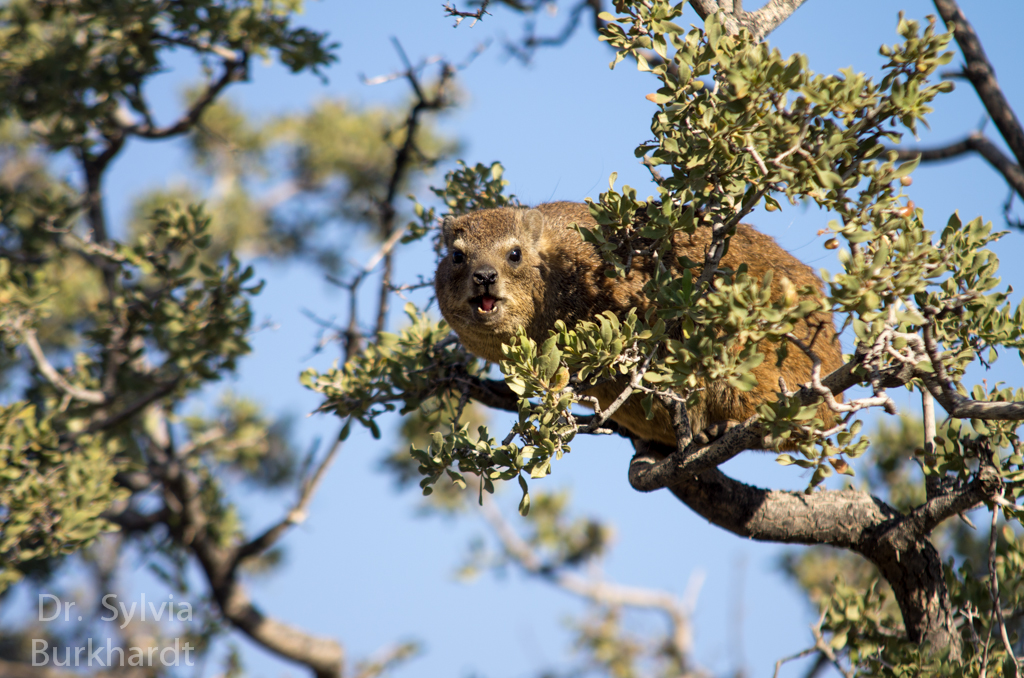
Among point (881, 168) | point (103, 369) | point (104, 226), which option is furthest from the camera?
point (104, 226)

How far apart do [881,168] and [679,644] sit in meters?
5.63

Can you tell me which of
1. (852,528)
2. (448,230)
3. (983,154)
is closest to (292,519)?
(448,230)

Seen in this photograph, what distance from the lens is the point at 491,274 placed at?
4203 millimetres

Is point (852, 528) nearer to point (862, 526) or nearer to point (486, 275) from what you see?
point (862, 526)

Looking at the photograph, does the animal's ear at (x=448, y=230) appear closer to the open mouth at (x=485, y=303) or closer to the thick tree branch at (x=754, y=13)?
the open mouth at (x=485, y=303)

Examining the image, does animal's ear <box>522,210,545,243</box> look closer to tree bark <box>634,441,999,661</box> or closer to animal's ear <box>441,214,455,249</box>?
animal's ear <box>441,214,455,249</box>

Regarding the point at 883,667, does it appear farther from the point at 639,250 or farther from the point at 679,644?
the point at 679,644

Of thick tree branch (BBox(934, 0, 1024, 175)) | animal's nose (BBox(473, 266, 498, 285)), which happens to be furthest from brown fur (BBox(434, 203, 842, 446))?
thick tree branch (BBox(934, 0, 1024, 175))

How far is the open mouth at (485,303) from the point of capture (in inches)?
165

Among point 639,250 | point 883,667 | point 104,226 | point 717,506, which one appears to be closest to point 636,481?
point 717,506

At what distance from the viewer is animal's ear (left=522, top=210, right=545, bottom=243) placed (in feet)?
14.7

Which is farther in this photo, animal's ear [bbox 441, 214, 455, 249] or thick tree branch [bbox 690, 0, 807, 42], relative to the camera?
animal's ear [bbox 441, 214, 455, 249]

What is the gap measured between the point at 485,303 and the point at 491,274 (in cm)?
15

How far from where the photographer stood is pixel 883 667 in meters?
3.50
